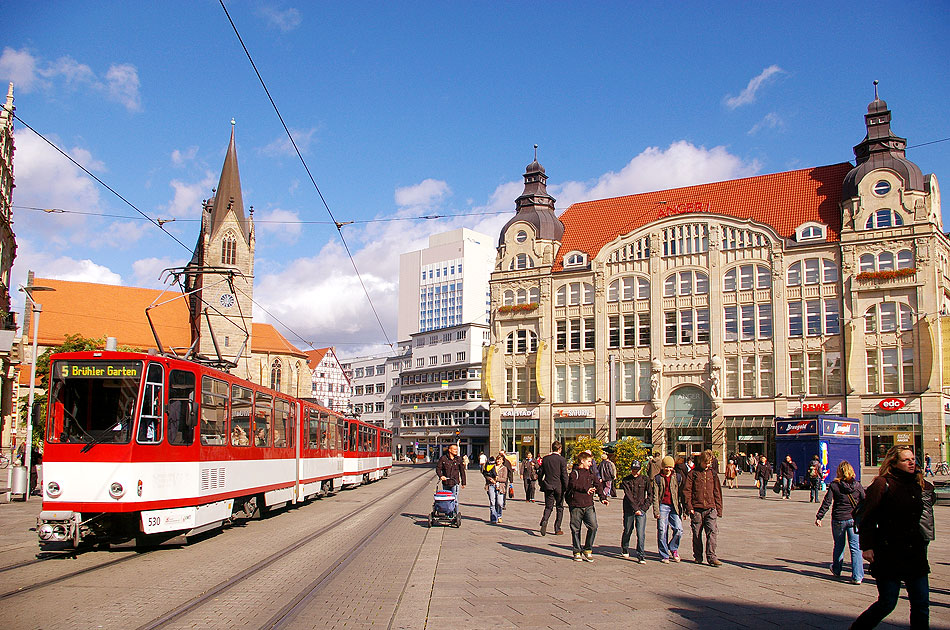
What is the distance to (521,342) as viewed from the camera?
63.2 m

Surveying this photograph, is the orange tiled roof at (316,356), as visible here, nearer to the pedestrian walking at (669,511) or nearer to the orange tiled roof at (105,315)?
the orange tiled roof at (105,315)

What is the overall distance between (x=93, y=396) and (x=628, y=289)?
4984cm

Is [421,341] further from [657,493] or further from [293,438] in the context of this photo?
[657,493]

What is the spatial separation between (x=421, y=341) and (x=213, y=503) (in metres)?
83.0

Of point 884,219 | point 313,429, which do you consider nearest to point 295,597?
point 313,429

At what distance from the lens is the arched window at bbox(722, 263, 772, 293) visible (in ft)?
177

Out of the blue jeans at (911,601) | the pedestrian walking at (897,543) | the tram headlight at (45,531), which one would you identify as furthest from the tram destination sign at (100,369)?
the blue jeans at (911,601)

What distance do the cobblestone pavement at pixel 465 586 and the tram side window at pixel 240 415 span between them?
1.87 meters

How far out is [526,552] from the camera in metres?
13.6

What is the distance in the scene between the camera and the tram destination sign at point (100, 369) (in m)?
12.3

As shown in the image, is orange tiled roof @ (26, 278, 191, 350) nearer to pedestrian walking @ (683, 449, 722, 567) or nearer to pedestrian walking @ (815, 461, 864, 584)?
pedestrian walking @ (683, 449, 722, 567)

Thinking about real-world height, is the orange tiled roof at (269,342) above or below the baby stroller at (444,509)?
above

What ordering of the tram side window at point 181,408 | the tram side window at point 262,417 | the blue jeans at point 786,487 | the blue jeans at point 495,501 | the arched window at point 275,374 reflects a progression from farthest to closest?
the arched window at point 275,374
the blue jeans at point 786,487
the blue jeans at point 495,501
the tram side window at point 262,417
the tram side window at point 181,408

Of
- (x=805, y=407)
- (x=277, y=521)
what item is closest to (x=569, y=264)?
(x=805, y=407)
